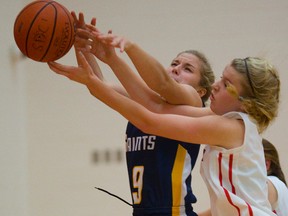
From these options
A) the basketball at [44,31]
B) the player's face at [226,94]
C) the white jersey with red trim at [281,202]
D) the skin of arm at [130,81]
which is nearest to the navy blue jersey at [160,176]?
the skin of arm at [130,81]

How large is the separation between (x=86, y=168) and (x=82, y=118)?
0.55m

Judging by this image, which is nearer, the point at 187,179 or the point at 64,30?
the point at 64,30

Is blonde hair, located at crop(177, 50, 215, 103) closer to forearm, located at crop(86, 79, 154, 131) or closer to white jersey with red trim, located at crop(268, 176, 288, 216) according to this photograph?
forearm, located at crop(86, 79, 154, 131)

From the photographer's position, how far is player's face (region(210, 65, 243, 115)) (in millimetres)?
2244

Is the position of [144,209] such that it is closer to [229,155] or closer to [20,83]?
[229,155]

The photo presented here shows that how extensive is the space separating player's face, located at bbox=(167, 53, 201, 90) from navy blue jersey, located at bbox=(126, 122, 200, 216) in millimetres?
391

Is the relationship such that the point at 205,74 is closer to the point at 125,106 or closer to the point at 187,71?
the point at 187,71

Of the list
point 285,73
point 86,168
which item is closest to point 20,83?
point 86,168

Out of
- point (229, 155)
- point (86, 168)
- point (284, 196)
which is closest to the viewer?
point (229, 155)

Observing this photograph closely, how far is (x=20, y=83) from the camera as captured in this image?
5.23 metres

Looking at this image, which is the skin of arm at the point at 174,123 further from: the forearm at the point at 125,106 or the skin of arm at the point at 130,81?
the skin of arm at the point at 130,81

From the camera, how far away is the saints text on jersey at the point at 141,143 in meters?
2.48

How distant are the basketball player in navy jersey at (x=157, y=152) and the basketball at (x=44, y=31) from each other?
0.46 feet

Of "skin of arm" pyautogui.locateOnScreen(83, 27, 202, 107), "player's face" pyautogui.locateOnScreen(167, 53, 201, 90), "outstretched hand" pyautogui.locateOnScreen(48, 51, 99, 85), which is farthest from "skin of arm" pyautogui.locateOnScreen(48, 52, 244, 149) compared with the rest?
"player's face" pyautogui.locateOnScreen(167, 53, 201, 90)
